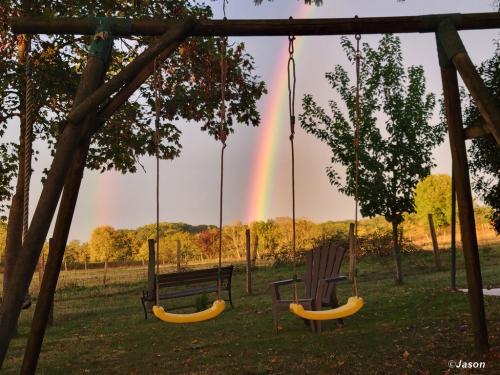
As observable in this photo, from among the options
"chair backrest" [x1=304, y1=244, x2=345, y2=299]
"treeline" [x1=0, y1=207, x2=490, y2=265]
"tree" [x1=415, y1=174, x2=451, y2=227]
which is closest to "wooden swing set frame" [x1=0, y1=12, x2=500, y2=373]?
"chair backrest" [x1=304, y1=244, x2=345, y2=299]

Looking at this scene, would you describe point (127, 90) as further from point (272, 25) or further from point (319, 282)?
point (319, 282)

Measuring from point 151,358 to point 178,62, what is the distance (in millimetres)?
6599

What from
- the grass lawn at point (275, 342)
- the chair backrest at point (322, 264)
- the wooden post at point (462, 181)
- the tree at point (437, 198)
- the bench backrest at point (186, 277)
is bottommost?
the grass lawn at point (275, 342)

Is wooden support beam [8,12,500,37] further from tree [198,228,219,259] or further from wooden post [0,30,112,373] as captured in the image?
tree [198,228,219,259]

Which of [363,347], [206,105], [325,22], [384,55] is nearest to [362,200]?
[384,55]

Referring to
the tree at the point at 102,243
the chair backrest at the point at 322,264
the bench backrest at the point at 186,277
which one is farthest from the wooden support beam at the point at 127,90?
the tree at the point at 102,243

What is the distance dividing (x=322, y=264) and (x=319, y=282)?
2.22 feet

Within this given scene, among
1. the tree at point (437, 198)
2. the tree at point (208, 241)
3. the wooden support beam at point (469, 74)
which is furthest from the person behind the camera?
the tree at point (437, 198)

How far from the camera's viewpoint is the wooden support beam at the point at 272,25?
4.49 m

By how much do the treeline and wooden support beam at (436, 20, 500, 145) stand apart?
7632mm

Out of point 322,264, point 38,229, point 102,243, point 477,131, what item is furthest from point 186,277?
point 102,243

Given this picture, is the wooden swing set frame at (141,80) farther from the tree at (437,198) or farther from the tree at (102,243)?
the tree at (437,198)

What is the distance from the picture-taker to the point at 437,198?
4969 centimetres

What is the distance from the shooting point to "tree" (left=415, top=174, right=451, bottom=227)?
49.0 m
